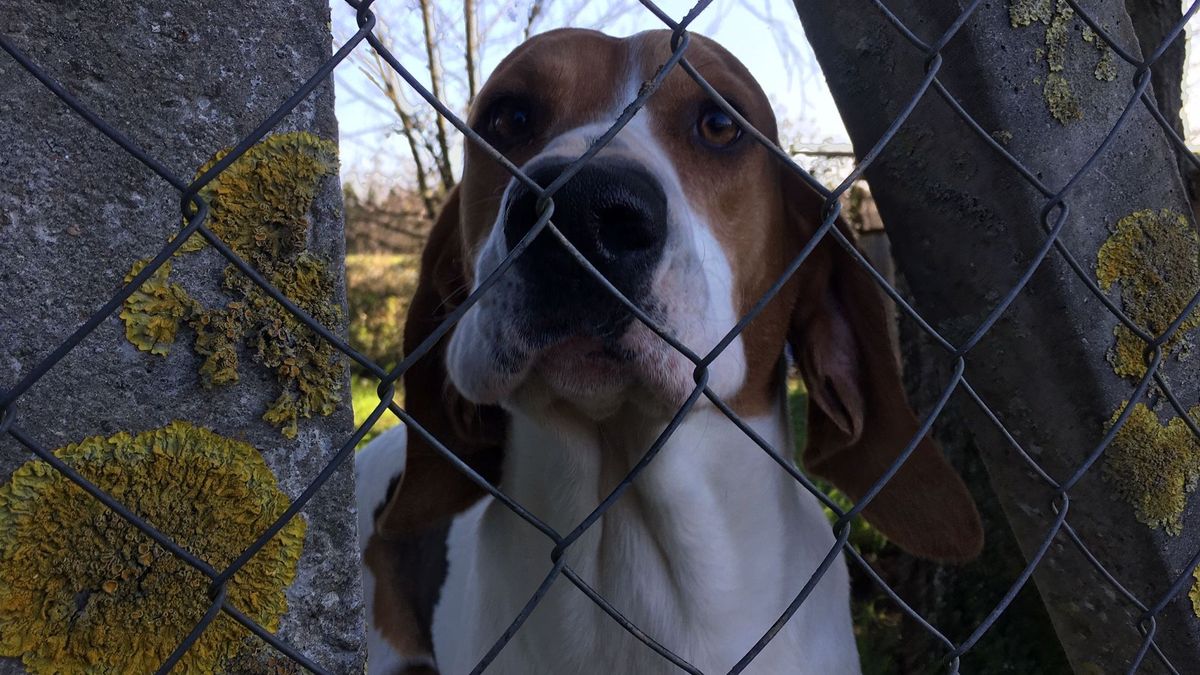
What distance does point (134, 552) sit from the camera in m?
0.81

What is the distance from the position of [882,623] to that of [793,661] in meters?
1.64

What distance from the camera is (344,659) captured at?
0.93m

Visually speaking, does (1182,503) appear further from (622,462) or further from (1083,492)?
(622,462)

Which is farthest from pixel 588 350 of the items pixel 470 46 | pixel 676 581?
pixel 470 46

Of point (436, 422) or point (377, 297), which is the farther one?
point (377, 297)

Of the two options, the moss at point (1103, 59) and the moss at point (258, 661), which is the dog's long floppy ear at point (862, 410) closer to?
the moss at point (1103, 59)

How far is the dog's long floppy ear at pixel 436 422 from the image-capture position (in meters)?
2.11

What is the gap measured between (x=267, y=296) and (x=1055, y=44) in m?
1.38

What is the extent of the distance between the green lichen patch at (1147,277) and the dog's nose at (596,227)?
863 millimetres

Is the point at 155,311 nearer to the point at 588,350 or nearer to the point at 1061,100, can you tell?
the point at 588,350

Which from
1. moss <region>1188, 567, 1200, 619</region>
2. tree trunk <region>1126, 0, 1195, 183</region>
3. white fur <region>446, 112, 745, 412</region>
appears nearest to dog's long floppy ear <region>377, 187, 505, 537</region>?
white fur <region>446, 112, 745, 412</region>

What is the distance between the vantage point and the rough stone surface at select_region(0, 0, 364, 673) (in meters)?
0.77

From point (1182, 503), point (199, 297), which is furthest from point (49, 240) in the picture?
point (1182, 503)

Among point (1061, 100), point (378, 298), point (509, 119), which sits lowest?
point (378, 298)
